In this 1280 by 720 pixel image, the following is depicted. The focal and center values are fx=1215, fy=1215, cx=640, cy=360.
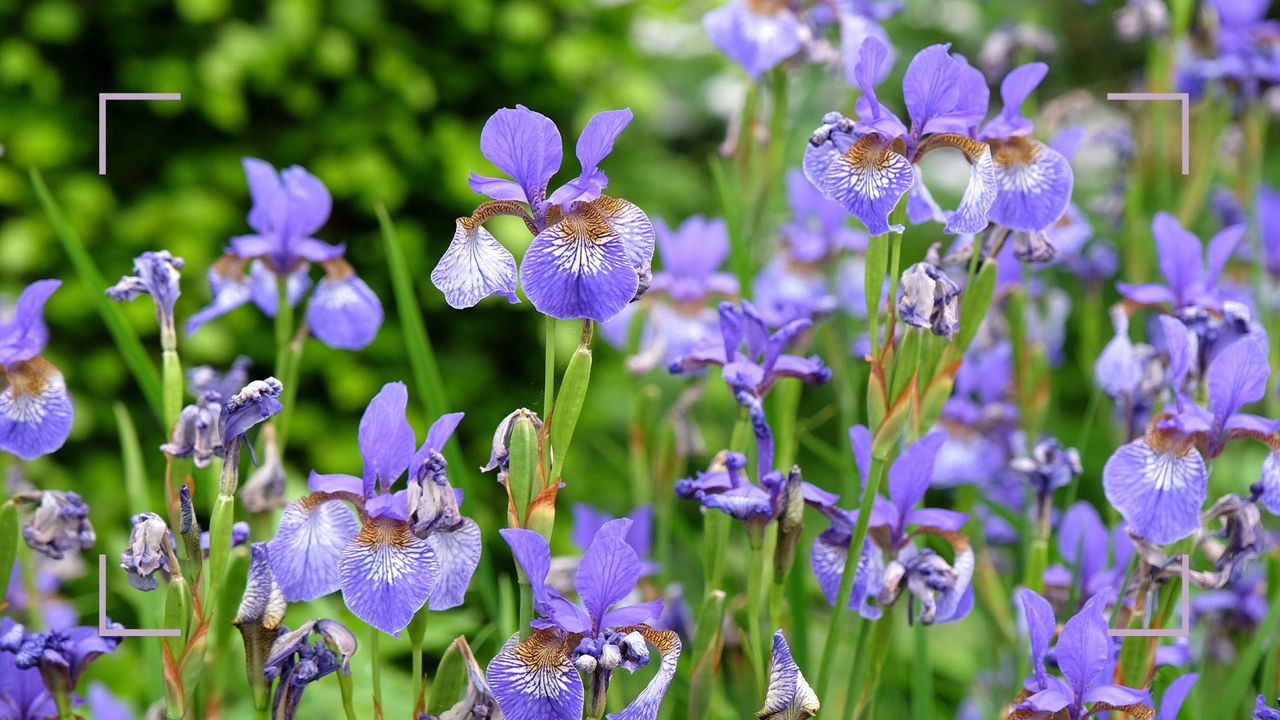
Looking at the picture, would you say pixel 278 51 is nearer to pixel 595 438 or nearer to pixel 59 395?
pixel 595 438

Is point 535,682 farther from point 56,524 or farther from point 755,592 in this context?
point 56,524

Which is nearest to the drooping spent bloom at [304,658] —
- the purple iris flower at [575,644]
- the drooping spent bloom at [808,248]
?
the purple iris flower at [575,644]

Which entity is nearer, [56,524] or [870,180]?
[870,180]

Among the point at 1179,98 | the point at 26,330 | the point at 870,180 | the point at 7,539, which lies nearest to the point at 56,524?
the point at 7,539

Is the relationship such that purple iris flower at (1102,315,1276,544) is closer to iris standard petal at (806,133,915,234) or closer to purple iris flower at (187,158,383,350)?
iris standard petal at (806,133,915,234)

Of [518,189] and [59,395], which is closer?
[518,189]

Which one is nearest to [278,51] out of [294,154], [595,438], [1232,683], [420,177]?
[294,154]

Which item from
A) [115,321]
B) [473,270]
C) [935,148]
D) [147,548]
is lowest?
[147,548]
